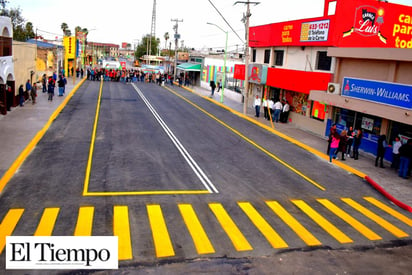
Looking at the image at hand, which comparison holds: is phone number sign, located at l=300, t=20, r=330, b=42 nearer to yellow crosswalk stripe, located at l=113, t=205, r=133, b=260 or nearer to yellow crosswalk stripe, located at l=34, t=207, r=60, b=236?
yellow crosswalk stripe, located at l=113, t=205, r=133, b=260

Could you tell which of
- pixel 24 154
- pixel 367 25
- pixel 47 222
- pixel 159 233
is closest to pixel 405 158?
pixel 367 25

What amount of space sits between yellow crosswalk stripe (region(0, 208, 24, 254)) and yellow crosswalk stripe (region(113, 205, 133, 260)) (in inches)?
99.9

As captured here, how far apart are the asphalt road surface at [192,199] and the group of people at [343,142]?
1032 millimetres

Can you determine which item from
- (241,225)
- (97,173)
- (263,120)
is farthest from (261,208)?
(263,120)

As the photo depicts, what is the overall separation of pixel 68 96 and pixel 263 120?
17.7 meters

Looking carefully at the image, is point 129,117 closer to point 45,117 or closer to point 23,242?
point 45,117

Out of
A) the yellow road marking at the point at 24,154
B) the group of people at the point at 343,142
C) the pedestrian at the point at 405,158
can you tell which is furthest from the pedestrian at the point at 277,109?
the yellow road marking at the point at 24,154

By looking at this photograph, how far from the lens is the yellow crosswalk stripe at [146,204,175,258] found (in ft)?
29.8

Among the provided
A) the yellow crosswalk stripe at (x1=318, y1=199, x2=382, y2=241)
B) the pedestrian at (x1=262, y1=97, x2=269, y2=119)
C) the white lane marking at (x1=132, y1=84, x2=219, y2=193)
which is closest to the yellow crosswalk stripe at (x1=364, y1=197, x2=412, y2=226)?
the yellow crosswalk stripe at (x1=318, y1=199, x2=382, y2=241)

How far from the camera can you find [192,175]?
1497 centimetres

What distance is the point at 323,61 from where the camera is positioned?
1019 inches

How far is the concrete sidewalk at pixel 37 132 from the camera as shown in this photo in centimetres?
1526

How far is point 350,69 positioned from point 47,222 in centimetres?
1871

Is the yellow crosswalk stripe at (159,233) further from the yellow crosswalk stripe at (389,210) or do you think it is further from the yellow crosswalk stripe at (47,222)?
the yellow crosswalk stripe at (389,210)
